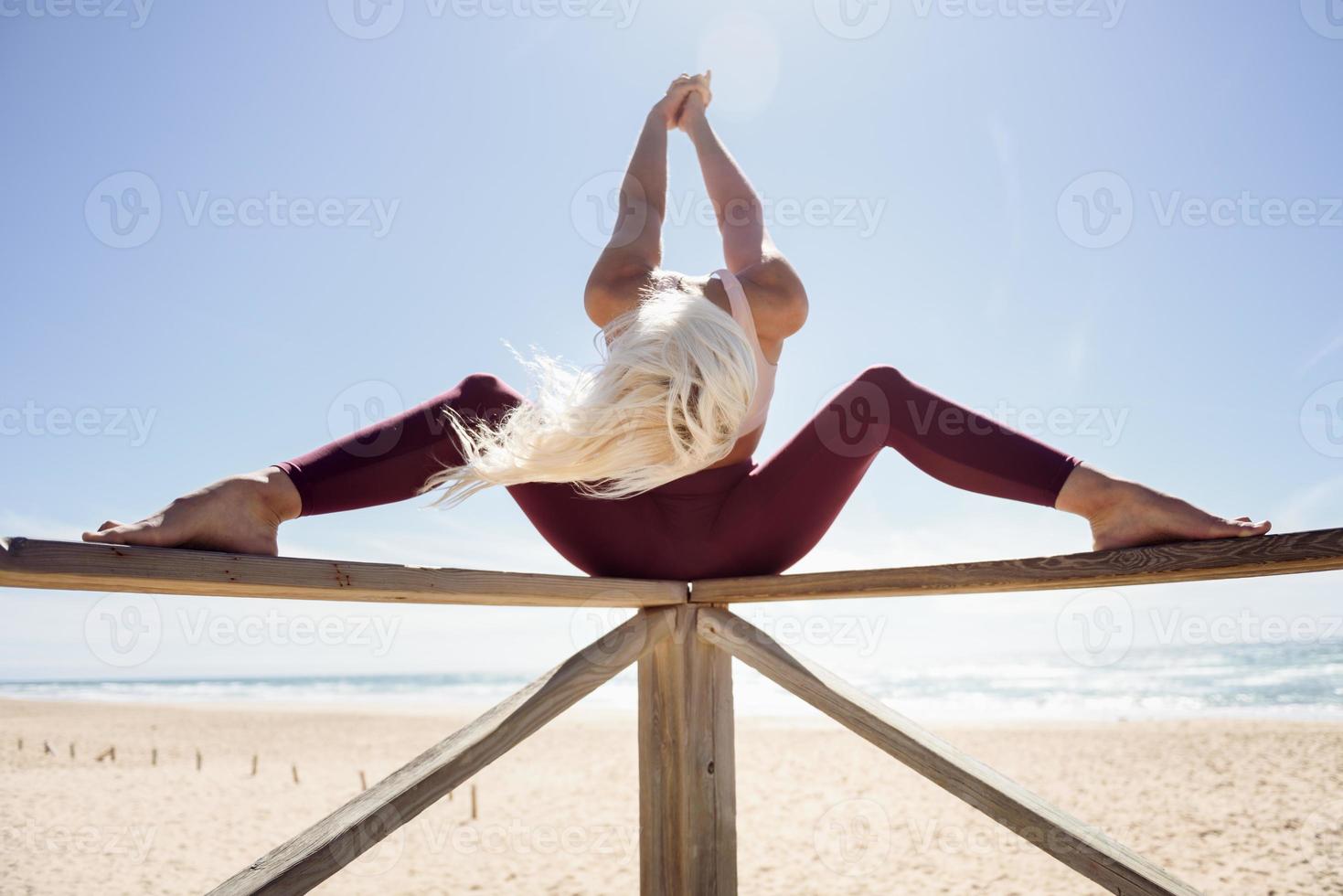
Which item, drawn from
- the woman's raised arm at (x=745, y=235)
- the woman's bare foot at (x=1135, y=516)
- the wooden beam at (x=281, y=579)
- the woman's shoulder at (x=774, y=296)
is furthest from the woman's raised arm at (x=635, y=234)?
the woman's bare foot at (x=1135, y=516)

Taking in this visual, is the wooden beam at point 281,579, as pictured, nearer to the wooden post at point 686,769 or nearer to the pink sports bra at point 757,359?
the wooden post at point 686,769

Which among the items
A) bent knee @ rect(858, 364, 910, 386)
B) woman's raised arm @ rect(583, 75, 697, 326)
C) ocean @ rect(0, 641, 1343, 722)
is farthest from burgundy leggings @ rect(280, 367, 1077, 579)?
ocean @ rect(0, 641, 1343, 722)

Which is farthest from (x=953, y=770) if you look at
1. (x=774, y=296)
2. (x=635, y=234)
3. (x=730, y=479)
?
(x=635, y=234)

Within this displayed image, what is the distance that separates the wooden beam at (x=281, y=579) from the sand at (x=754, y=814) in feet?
21.0

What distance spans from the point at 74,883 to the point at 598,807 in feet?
19.0

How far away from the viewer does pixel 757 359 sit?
1.91 metres

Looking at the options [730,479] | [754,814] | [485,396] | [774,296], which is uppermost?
[774,296]

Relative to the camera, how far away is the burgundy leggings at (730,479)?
1676mm

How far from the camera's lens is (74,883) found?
7625 millimetres

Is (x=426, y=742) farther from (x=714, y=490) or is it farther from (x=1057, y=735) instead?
(x=714, y=490)

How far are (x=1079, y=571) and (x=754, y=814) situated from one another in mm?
9648

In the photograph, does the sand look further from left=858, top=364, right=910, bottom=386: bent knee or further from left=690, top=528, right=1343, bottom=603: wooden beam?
left=858, top=364, right=910, bottom=386: bent knee

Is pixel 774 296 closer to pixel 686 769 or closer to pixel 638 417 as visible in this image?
pixel 638 417

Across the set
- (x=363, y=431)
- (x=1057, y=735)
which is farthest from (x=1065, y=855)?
(x=1057, y=735)
